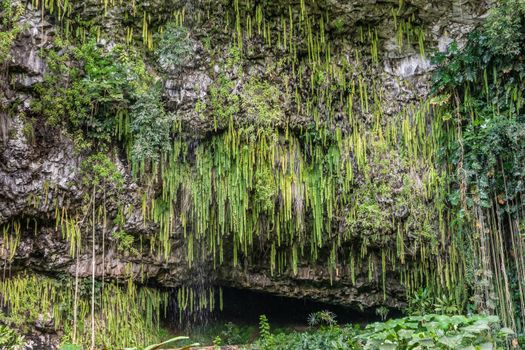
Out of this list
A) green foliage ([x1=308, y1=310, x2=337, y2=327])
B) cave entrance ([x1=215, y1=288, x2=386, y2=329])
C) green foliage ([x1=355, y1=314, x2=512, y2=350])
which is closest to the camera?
green foliage ([x1=355, y1=314, x2=512, y2=350])

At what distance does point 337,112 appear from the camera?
7.00 meters

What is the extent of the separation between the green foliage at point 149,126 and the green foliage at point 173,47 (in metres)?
0.40

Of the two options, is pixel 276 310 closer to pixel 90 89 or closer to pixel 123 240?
pixel 123 240

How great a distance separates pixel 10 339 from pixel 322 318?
14.8 feet

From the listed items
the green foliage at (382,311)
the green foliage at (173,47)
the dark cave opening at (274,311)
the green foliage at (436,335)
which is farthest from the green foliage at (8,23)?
the green foliage at (382,311)

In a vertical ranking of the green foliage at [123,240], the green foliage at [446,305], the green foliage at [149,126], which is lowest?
the green foliage at [446,305]

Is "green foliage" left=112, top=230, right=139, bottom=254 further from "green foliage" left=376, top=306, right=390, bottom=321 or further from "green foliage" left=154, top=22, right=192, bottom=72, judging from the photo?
"green foliage" left=376, top=306, right=390, bottom=321

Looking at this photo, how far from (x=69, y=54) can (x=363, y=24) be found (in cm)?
411

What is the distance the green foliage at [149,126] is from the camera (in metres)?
6.16

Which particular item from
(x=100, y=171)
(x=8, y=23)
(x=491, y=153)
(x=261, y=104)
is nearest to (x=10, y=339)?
(x=100, y=171)

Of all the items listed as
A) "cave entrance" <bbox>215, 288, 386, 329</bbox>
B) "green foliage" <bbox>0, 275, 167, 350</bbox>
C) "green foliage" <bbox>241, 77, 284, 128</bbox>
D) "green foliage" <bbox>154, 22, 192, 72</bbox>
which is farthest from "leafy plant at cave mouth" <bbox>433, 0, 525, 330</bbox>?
"green foliage" <bbox>0, 275, 167, 350</bbox>

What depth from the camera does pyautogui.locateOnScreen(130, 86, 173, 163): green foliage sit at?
616 cm

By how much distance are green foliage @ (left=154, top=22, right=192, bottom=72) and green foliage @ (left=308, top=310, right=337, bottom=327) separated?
174 inches

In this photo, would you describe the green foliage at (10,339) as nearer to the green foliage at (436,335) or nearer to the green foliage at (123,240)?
the green foliage at (123,240)
